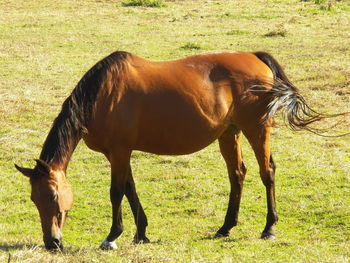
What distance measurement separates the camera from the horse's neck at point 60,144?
Answer: 6.20 metres

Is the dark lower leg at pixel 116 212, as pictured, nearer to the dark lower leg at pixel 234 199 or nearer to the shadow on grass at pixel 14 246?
the shadow on grass at pixel 14 246

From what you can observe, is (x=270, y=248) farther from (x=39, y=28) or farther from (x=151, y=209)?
(x=39, y=28)

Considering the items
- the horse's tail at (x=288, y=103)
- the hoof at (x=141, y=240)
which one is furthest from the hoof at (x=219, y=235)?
the horse's tail at (x=288, y=103)

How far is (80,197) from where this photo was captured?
351 inches

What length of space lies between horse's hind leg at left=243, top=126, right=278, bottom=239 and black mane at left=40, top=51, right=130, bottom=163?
1.73 meters

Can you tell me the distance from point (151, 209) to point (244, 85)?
2.12m

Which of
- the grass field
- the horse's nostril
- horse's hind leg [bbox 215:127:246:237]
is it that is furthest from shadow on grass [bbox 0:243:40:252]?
horse's hind leg [bbox 215:127:246:237]

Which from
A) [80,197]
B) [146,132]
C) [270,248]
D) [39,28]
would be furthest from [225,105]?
[39,28]

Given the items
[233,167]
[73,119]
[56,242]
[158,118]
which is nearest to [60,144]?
[73,119]

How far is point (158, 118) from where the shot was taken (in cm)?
684

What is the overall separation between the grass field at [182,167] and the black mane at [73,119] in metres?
0.88

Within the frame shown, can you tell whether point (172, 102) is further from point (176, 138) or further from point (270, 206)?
point (270, 206)

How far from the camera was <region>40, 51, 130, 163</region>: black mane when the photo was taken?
6246mm

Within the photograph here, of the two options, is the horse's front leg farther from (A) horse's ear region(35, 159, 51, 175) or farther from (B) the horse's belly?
(A) horse's ear region(35, 159, 51, 175)
